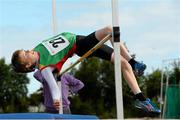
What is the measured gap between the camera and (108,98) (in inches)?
1104

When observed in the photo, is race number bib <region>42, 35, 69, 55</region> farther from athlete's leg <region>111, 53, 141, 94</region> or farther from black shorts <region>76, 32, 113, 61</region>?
athlete's leg <region>111, 53, 141, 94</region>

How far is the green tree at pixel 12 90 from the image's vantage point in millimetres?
24531

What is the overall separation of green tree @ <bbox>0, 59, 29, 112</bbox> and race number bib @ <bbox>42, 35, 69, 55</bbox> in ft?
Result: 65.9

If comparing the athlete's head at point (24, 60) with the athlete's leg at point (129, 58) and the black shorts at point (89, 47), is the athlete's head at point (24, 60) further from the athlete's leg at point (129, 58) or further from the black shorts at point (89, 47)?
the athlete's leg at point (129, 58)

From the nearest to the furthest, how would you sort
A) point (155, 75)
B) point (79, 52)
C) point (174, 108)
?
point (79, 52) → point (174, 108) → point (155, 75)

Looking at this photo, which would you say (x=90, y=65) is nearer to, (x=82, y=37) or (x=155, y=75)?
(x=155, y=75)

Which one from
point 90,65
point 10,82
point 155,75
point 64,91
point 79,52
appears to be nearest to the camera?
point 79,52

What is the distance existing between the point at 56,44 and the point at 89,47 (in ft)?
0.91

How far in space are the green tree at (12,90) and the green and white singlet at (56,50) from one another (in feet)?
65.9

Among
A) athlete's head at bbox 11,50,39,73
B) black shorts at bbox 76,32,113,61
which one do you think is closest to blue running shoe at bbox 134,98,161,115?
black shorts at bbox 76,32,113,61

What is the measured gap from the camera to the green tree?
80.5ft

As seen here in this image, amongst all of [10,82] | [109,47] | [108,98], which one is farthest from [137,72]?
[108,98]

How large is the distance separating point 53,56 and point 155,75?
26009 mm

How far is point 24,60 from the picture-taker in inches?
155
